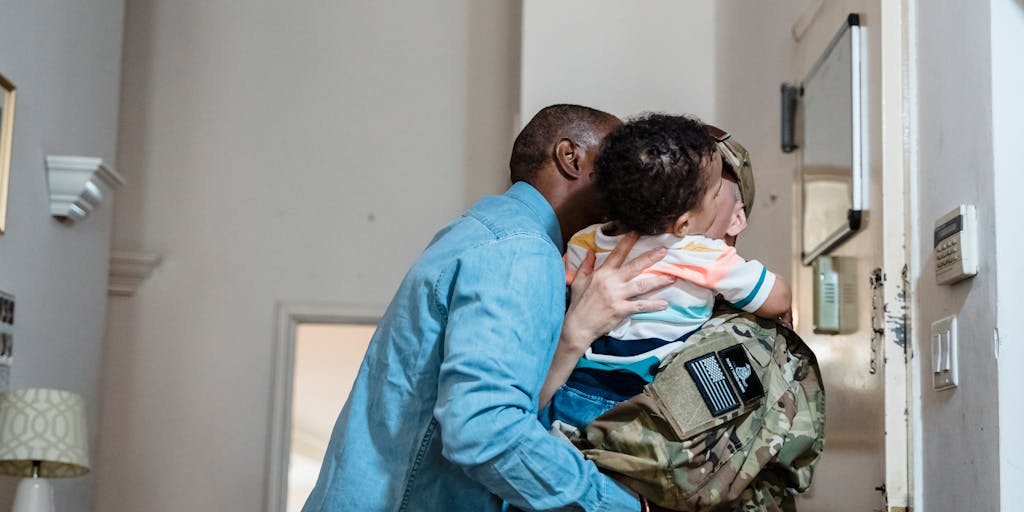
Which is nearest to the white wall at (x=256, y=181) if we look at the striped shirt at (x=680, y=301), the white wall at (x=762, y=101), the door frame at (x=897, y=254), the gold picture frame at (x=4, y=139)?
the white wall at (x=762, y=101)

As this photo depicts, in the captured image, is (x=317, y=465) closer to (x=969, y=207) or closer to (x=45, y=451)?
(x=45, y=451)

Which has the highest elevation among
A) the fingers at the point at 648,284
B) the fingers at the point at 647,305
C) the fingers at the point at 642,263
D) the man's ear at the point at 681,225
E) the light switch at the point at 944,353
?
the man's ear at the point at 681,225

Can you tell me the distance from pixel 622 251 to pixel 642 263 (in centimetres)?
6

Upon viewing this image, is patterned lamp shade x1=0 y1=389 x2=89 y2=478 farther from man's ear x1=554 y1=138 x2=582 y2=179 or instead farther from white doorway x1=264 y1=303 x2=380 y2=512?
man's ear x1=554 y1=138 x2=582 y2=179

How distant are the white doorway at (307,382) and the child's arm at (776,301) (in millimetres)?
2464

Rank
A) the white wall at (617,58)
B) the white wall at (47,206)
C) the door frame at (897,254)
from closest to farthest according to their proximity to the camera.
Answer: the door frame at (897,254)
the white wall at (47,206)
the white wall at (617,58)

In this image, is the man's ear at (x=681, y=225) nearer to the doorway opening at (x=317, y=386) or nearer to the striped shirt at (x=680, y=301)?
the striped shirt at (x=680, y=301)

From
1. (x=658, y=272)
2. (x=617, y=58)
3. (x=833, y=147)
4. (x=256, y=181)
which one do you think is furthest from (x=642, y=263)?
(x=256, y=181)

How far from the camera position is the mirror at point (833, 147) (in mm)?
2373

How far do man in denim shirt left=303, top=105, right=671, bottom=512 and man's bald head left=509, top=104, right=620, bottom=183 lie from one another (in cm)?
3

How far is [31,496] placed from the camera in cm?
313

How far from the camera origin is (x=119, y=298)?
183 inches

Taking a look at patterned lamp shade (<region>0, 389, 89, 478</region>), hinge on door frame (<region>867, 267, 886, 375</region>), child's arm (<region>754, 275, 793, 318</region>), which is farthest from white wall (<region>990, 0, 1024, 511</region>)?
patterned lamp shade (<region>0, 389, 89, 478</region>)

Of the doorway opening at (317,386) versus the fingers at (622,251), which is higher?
the fingers at (622,251)
